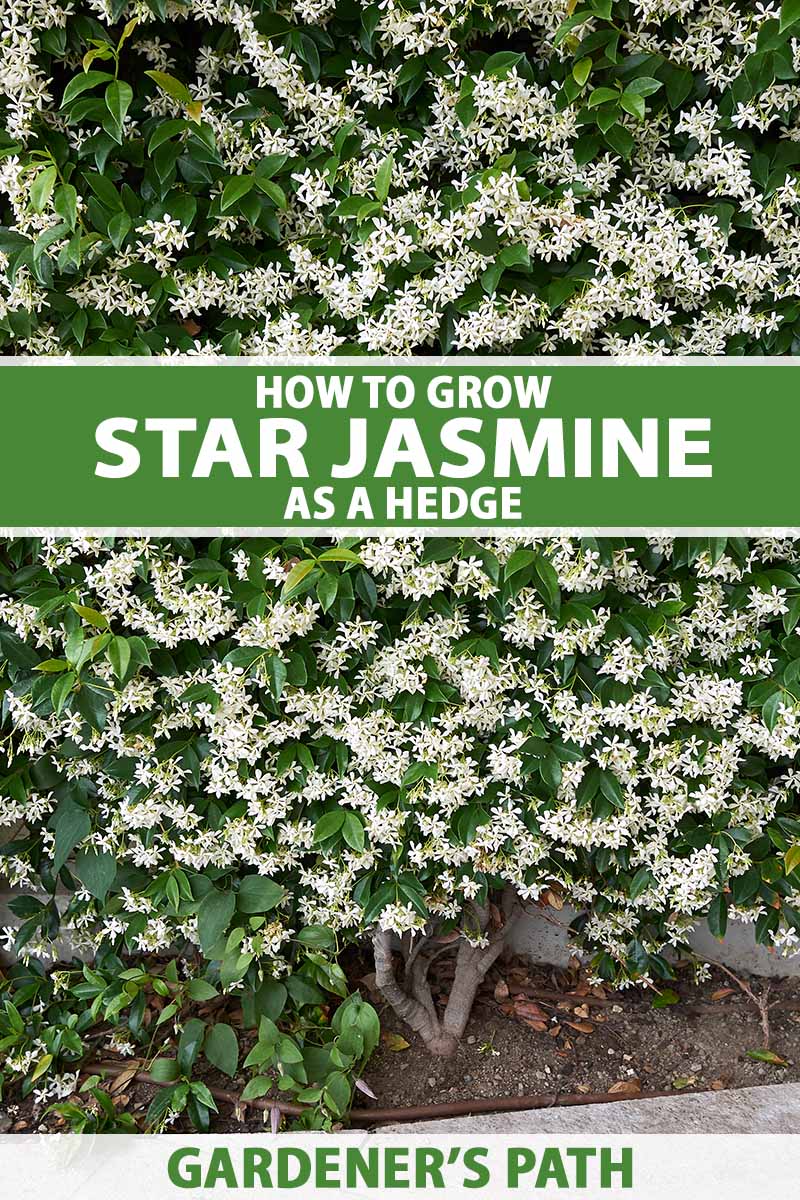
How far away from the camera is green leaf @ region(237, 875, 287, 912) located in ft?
7.64

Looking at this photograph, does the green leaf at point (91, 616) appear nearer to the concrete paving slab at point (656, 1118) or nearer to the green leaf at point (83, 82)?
the green leaf at point (83, 82)

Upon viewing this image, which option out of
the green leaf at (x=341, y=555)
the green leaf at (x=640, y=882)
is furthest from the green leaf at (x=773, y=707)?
the green leaf at (x=341, y=555)

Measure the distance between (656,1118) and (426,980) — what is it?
2.22 ft

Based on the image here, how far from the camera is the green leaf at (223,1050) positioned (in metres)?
2.35

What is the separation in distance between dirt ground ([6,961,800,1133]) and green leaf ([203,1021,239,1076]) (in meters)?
0.11

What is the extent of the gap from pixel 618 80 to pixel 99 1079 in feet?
8.08

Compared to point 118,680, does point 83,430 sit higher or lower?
higher

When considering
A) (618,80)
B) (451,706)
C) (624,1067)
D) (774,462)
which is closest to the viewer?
(618,80)

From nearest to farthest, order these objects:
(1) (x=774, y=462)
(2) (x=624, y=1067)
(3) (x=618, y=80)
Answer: (3) (x=618, y=80) < (1) (x=774, y=462) < (2) (x=624, y=1067)

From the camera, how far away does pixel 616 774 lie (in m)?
2.29

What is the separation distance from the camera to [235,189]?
6.45 feet

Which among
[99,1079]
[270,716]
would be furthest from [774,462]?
[99,1079]

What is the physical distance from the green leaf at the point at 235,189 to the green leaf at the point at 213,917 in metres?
1.52

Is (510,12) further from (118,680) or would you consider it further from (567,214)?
(118,680)
